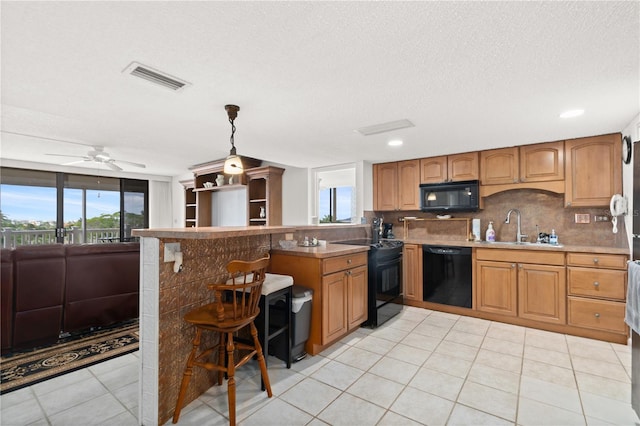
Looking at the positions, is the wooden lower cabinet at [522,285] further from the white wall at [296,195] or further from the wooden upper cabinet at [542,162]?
the white wall at [296,195]

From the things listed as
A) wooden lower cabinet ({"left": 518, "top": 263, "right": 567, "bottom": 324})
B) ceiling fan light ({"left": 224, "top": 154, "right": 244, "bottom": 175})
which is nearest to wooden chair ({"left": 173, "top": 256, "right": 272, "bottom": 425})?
ceiling fan light ({"left": 224, "top": 154, "right": 244, "bottom": 175})

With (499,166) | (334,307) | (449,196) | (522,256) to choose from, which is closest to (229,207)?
(334,307)

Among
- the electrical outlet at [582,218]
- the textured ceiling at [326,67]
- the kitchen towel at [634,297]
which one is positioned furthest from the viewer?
the electrical outlet at [582,218]

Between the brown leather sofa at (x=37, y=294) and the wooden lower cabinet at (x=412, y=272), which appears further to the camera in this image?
the wooden lower cabinet at (x=412, y=272)

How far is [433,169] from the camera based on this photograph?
4.35 m

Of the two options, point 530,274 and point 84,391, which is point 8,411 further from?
point 530,274

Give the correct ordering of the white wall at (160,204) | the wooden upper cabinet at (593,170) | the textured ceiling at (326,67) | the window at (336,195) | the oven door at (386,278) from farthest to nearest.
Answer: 1. the white wall at (160,204)
2. the window at (336,195)
3. the oven door at (386,278)
4. the wooden upper cabinet at (593,170)
5. the textured ceiling at (326,67)

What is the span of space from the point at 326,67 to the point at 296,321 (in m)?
1.95

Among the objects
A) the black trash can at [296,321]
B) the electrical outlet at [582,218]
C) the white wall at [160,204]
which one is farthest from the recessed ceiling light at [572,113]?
the white wall at [160,204]

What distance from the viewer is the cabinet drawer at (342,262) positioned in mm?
2676

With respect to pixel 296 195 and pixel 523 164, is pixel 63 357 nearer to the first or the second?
pixel 296 195

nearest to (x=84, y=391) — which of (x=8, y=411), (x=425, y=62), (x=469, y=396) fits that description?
(x=8, y=411)

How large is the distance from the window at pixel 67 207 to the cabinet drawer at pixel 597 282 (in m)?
7.41

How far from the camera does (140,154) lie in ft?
15.5
